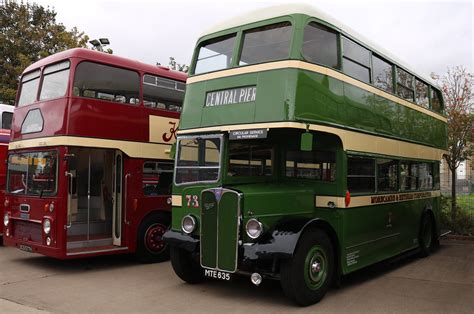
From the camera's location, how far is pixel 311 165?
7523 mm

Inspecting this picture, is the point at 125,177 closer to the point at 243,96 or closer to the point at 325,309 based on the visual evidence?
the point at 243,96

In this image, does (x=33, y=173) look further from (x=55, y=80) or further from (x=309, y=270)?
(x=309, y=270)

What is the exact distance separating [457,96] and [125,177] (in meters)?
10.5

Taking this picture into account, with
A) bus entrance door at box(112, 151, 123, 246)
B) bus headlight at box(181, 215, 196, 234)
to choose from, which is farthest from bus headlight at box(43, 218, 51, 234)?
bus headlight at box(181, 215, 196, 234)

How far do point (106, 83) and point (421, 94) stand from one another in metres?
6.91

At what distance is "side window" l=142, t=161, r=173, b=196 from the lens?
32.3 ft

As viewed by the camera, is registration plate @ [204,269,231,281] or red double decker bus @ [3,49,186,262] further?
red double decker bus @ [3,49,186,262]

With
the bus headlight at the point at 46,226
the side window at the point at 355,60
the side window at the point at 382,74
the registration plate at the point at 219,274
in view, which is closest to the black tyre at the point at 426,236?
the side window at the point at 382,74

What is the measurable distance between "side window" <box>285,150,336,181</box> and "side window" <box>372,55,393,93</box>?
1.97m

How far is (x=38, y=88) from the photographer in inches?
371

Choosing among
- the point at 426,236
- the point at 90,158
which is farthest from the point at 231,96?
the point at 426,236

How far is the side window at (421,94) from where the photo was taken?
10578mm

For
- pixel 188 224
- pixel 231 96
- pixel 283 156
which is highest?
pixel 231 96

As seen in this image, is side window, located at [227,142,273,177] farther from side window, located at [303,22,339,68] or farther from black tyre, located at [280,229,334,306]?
side window, located at [303,22,339,68]
